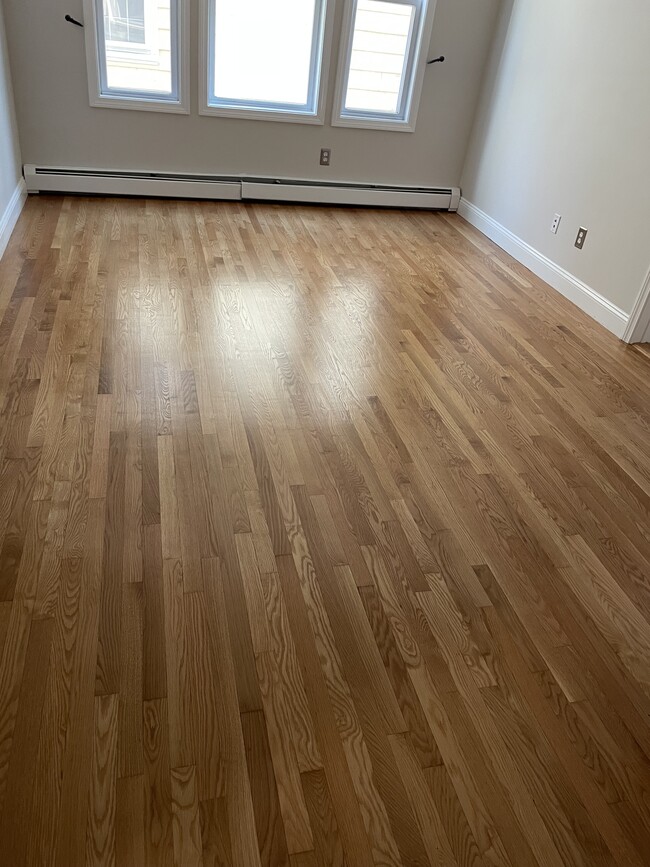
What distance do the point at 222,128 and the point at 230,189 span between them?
0.40 meters

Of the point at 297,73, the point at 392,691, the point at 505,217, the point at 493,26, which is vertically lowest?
the point at 392,691

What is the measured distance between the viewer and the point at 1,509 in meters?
1.93

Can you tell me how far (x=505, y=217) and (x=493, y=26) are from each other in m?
1.34

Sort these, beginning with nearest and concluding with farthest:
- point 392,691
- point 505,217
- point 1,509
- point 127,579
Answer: point 392,691, point 127,579, point 1,509, point 505,217

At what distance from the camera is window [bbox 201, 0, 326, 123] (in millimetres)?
4422

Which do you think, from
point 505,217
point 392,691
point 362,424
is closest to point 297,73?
point 505,217

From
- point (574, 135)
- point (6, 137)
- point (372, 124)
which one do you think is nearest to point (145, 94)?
point (6, 137)

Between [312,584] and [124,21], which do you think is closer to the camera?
[312,584]

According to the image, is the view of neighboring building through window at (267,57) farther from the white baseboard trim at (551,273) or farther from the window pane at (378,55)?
the white baseboard trim at (551,273)

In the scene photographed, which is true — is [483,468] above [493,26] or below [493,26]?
below

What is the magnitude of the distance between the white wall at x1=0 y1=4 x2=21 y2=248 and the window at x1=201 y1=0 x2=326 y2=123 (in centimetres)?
119

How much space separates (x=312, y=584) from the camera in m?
1.83

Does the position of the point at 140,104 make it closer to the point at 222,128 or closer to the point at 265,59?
the point at 222,128

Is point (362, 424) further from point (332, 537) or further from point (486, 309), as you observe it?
point (486, 309)
